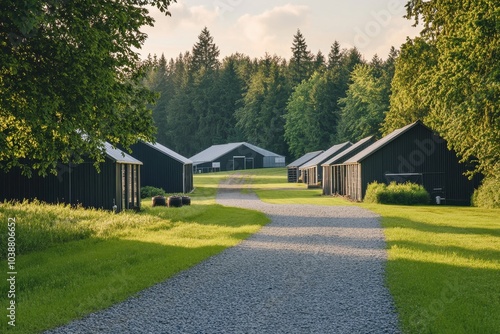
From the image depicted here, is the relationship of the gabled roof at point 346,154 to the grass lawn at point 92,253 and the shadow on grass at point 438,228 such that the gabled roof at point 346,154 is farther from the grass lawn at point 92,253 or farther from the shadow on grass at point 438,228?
the shadow on grass at point 438,228

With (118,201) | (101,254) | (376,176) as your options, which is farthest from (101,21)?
(376,176)

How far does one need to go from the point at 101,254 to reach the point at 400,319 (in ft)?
28.4

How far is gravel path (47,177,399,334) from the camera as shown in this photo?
7.45 m

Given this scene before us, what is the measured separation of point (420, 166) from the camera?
36.8 metres

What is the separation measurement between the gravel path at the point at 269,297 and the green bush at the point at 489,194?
18.9 metres

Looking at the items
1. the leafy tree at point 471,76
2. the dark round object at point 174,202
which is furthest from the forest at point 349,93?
the dark round object at point 174,202

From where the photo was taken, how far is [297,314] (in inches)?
316

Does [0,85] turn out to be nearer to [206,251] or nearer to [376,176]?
[206,251]

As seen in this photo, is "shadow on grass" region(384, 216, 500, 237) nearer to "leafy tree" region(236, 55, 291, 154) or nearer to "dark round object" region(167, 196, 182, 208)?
"dark round object" region(167, 196, 182, 208)

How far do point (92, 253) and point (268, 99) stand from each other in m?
96.2

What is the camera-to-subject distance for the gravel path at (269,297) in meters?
7.45

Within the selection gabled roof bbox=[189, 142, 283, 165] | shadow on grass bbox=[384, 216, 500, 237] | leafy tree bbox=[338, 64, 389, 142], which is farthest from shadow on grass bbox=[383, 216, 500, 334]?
gabled roof bbox=[189, 142, 283, 165]

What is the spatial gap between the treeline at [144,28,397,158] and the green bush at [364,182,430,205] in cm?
4394

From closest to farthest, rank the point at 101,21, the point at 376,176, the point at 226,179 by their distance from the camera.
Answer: the point at 101,21 < the point at 376,176 < the point at 226,179
